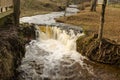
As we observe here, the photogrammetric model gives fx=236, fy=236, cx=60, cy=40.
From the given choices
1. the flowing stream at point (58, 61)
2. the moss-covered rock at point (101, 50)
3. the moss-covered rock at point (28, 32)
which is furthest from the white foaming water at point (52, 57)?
the moss-covered rock at point (101, 50)

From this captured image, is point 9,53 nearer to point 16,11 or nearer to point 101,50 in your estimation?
point 16,11

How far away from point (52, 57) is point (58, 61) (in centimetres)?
86

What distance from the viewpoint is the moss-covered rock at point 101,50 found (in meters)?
13.8

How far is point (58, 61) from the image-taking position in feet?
46.7

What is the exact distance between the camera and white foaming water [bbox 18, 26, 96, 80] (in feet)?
39.8

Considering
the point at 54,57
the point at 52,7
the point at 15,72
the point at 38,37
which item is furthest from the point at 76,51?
the point at 52,7

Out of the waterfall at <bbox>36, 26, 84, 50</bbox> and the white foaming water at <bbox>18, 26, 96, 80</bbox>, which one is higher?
the waterfall at <bbox>36, 26, 84, 50</bbox>

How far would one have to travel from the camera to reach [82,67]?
13.4 m

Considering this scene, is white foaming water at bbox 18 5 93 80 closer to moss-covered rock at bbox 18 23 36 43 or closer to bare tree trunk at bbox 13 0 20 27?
moss-covered rock at bbox 18 23 36 43

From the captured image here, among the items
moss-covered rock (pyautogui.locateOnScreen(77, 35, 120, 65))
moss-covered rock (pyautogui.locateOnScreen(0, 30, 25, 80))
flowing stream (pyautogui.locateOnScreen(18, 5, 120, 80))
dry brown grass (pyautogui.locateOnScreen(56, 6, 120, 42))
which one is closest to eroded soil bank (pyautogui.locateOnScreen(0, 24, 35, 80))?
moss-covered rock (pyautogui.locateOnScreen(0, 30, 25, 80))

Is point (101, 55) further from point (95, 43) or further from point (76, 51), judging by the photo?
point (76, 51)

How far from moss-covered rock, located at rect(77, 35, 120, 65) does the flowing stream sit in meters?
0.44

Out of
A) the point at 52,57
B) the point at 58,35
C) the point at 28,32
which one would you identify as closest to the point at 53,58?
the point at 52,57

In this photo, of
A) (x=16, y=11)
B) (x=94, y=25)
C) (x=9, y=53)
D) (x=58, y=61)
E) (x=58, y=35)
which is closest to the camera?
(x=9, y=53)
